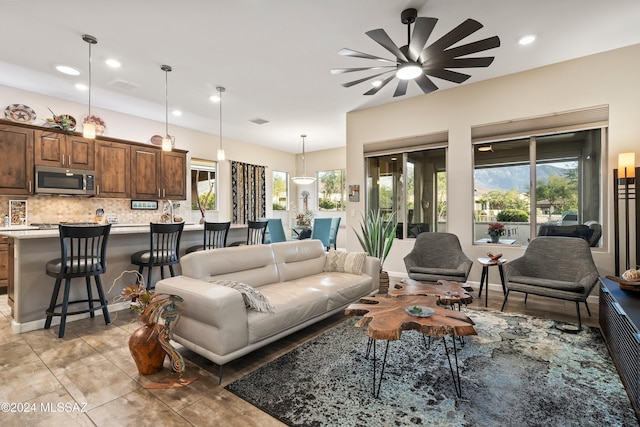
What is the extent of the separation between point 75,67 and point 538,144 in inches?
252

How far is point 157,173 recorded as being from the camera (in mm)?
6066

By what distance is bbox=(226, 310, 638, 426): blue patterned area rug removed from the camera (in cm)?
176

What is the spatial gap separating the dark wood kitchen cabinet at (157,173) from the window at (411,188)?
383 centimetres

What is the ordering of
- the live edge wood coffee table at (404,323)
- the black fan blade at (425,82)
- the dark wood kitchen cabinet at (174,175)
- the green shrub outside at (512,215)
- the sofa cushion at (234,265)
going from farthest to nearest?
the dark wood kitchen cabinet at (174,175) → the green shrub outside at (512,215) → the black fan blade at (425,82) → the sofa cushion at (234,265) → the live edge wood coffee table at (404,323)

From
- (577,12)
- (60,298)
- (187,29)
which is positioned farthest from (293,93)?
(60,298)

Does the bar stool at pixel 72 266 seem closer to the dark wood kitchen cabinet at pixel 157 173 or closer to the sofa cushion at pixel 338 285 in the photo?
the sofa cushion at pixel 338 285

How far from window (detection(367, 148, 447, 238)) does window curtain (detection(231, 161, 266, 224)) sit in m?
3.49

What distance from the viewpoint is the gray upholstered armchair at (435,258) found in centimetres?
398

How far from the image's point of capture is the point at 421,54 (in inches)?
113

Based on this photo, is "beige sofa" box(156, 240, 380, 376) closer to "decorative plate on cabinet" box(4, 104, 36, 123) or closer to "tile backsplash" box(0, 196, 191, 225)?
"tile backsplash" box(0, 196, 191, 225)

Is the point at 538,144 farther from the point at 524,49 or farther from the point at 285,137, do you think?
the point at 285,137

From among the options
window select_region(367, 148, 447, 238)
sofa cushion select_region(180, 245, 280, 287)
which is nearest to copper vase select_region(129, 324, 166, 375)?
sofa cushion select_region(180, 245, 280, 287)

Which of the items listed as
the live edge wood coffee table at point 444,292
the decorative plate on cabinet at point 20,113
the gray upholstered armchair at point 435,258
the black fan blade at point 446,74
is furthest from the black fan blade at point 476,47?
the decorative plate on cabinet at point 20,113

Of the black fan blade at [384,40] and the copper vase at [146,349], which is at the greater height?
the black fan blade at [384,40]
